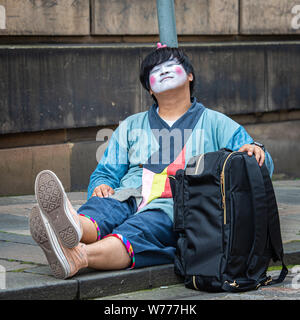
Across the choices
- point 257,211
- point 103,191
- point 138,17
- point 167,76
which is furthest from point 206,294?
point 138,17

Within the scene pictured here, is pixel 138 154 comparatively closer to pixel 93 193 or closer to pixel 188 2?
pixel 93 193

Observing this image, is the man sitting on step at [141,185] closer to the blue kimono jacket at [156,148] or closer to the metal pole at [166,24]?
the blue kimono jacket at [156,148]

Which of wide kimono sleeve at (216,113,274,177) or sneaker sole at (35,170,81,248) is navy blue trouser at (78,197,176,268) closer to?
sneaker sole at (35,170,81,248)

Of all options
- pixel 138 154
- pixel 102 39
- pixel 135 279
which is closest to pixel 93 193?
pixel 138 154

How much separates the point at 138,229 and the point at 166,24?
1588 mm

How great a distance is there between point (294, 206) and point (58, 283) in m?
3.36

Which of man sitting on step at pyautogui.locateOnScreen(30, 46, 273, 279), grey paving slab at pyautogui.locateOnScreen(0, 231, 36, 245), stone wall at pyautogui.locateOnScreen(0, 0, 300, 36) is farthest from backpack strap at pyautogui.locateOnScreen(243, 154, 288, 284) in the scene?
stone wall at pyautogui.locateOnScreen(0, 0, 300, 36)

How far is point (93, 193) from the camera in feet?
15.4

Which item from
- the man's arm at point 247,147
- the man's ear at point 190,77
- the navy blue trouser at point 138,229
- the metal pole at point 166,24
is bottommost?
the navy blue trouser at point 138,229

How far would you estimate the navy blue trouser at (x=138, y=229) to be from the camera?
4207 mm

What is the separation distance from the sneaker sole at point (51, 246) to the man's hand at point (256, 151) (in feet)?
3.74

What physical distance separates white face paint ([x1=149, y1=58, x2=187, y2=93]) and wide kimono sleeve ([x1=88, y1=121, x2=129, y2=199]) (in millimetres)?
338

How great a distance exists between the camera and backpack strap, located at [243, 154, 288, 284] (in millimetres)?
4062

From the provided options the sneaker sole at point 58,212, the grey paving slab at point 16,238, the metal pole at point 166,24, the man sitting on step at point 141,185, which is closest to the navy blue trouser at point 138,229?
the man sitting on step at point 141,185
